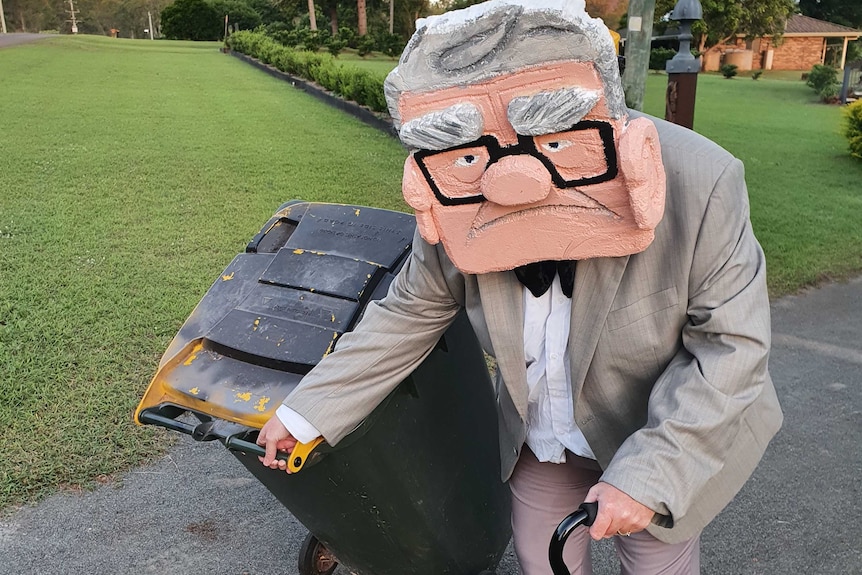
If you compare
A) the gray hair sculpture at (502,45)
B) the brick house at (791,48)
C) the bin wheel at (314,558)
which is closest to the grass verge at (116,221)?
the bin wheel at (314,558)

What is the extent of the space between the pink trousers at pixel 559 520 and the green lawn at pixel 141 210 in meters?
1.89

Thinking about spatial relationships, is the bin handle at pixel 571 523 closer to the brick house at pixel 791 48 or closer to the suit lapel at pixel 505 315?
the suit lapel at pixel 505 315

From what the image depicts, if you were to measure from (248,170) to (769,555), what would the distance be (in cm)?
635

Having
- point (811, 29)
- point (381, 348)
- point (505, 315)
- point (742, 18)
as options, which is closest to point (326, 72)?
point (381, 348)

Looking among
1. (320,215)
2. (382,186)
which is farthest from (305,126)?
(320,215)

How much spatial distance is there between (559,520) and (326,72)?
44.1 feet

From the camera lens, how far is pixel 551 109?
127cm

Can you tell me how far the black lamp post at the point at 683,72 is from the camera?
471 centimetres

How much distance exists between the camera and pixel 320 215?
2.21 metres

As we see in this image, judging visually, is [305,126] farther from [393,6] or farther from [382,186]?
[393,6]

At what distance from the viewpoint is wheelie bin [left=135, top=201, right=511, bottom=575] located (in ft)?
5.85

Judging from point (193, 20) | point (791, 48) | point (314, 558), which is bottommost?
point (791, 48)

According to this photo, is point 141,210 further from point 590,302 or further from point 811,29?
point 811,29

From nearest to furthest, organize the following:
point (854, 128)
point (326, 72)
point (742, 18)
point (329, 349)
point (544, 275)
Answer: point (544, 275), point (329, 349), point (854, 128), point (326, 72), point (742, 18)
